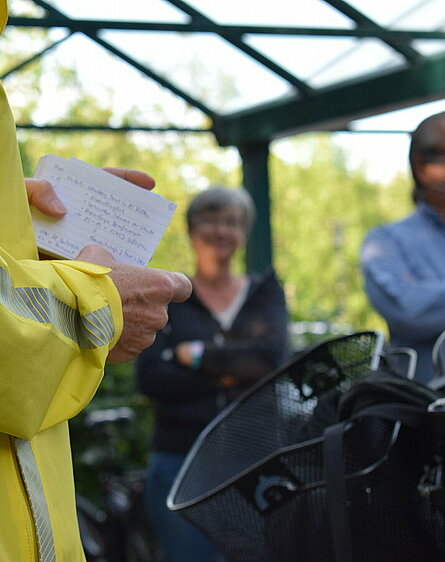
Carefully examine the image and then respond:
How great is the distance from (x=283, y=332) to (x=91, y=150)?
66.4 ft

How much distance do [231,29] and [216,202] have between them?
853mm

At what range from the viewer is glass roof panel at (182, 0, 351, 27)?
4332 millimetres

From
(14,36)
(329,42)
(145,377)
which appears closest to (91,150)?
(14,36)

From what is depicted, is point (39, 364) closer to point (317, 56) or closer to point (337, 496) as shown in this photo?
point (337, 496)

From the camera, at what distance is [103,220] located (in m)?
1.50

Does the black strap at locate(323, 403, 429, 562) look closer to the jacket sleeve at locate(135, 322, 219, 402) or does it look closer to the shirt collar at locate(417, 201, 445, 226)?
the shirt collar at locate(417, 201, 445, 226)

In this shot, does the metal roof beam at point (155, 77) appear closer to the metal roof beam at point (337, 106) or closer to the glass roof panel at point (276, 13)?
the metal roof beam at point (337, 106)

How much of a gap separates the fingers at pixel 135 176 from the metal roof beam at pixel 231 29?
245cm

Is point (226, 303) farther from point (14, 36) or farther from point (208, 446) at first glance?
point (14, 36)

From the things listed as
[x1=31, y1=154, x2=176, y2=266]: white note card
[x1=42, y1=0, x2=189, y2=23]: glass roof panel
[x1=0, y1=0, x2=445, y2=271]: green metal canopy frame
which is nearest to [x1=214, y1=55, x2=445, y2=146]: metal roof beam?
[x1=0, y1=0, x2=445, y2=271]: green metal canopy frame

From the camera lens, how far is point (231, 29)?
162 inches

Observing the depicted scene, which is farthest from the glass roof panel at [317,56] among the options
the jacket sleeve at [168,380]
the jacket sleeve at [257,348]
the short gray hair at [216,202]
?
the jacket sleeve at [168,380]

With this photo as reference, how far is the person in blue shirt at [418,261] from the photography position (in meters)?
2.58

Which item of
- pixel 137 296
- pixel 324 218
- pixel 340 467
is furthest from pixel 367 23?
pixel 324 218
